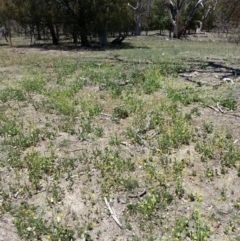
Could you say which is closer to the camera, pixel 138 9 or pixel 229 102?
pixel 229 102

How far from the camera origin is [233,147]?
418 centimetres

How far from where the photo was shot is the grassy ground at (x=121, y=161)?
115 inches

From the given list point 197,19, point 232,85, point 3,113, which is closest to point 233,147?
point 232,85

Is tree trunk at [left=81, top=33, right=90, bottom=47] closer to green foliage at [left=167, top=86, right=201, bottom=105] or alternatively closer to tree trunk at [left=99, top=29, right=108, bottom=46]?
tree trunk at [left=99, top=29, right=108, bottom=46]

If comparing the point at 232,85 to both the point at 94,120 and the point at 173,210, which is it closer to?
the point at 94,120

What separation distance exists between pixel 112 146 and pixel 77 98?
91.3 inches

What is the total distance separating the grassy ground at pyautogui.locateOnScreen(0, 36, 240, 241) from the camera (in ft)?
9.57

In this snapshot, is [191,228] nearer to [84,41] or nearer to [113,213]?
[113,213]

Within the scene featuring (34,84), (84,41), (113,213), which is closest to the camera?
(113,213)

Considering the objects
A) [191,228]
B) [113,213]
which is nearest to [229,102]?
[191,228]

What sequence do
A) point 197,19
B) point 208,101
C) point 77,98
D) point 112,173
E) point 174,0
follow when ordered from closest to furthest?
point 112,173
point 208,101
point 77,98
point 174,0
point 197,19

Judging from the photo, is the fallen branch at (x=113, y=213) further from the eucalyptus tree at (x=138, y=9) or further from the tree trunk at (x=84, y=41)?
the eucalyptus tree at (x=138, y=9)

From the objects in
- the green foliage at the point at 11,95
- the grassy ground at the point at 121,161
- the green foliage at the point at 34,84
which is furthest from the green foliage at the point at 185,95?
the green foliage at the point at 11,95

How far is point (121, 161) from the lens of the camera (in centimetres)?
389
